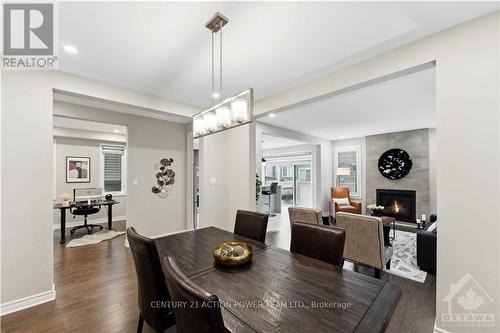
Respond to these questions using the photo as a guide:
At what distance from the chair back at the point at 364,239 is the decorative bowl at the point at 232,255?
5.65ft

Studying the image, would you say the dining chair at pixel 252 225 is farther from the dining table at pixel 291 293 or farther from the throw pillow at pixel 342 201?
the throw pillow at pixel 342 201

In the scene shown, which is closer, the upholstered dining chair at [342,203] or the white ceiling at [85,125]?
the white ceiling at [85,125]

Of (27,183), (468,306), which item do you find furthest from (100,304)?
(468,306)

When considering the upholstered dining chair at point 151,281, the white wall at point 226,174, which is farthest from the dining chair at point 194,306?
the white wall at point 226,174

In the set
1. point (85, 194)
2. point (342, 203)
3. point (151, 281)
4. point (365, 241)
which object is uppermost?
point (85, 194)

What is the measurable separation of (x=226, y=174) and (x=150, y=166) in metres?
1.62

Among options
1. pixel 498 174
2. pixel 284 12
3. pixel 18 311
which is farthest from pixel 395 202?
pixel 18 311

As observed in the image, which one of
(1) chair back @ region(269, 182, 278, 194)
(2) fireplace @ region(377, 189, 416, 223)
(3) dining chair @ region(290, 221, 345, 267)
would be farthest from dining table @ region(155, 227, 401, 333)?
(2) fireplace @ region(377, 189, 416, 223)

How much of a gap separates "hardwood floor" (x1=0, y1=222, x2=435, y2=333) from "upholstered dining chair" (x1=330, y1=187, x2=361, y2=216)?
10.3ft

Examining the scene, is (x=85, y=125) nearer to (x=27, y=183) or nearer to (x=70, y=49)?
(x=27, y=183)

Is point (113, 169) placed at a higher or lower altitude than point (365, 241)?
higher

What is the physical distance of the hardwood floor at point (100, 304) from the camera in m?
1.93

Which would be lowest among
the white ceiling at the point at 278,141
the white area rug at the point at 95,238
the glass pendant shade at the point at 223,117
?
the white area rug at the point at 95,238

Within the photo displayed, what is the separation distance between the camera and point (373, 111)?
4.06 m
